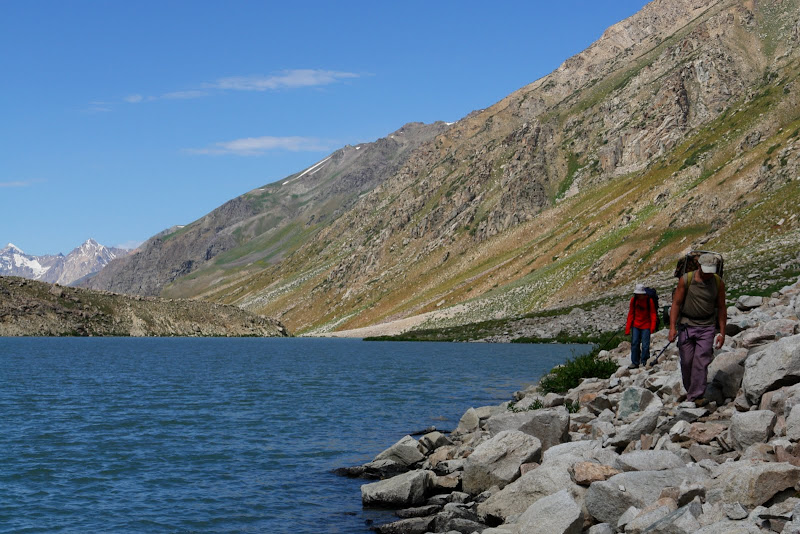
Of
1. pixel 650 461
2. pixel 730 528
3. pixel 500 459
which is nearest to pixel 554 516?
pixel 650 461

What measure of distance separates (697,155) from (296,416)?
129m

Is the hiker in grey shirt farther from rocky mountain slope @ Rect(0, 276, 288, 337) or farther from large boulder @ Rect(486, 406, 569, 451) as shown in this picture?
rocky mountain slope @ Rect(0, 276, 288, 337)

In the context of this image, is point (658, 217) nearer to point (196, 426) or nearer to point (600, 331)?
point (600, 331)

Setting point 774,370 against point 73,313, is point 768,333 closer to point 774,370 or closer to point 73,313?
point 774,370

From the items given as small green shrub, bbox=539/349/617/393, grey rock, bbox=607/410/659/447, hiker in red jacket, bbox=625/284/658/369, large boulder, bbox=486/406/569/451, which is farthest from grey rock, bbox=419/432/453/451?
grey rock, bbox=607/410/659/447

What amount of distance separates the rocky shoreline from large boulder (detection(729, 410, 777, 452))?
19 millimetres

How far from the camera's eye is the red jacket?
86.8 ft

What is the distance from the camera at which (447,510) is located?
1878cm

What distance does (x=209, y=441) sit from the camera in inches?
1222

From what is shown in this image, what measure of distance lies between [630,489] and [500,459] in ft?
19.4

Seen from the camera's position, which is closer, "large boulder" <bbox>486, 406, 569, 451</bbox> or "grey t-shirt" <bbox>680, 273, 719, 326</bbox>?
"grey t-shirt" <bbox>680, 273, 719, 326</bbox>

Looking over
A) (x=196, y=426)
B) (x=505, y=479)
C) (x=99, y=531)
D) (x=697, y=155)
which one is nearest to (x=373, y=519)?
(x=505, y=479)

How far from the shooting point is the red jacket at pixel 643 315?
26.5 m

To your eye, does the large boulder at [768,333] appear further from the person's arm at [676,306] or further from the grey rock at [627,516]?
the grey rock at [627,516]
